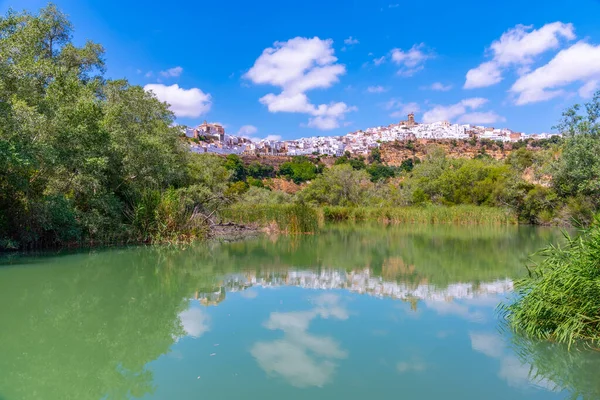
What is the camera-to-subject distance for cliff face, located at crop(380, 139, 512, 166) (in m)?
80.6

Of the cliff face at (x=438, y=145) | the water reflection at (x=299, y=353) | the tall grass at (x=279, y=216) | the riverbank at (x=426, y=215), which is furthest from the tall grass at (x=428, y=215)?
the cliff face at (x=438, y=145)

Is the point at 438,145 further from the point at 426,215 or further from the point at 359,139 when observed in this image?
the point at 359,139

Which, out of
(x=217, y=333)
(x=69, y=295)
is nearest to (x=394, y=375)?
(x=217, y=333)

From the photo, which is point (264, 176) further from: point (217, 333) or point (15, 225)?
point (217, 333)

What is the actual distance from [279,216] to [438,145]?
6603 centimetres

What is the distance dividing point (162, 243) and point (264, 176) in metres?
46.8

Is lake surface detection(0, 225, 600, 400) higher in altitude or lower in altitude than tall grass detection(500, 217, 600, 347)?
lower

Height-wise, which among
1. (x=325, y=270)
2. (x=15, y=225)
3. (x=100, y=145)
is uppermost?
(x=100, y=145)

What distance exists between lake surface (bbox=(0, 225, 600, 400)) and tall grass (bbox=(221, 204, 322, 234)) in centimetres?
1073

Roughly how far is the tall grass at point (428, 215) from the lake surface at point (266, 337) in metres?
22.6

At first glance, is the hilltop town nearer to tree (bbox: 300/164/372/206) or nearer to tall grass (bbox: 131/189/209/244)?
tree (bbox: 300/164/372/206)

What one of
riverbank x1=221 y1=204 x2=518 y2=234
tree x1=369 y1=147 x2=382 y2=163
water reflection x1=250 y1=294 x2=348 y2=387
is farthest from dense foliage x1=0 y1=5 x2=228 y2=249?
tree x1=369 y1=147 x2=382 y2=163

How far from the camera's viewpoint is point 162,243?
15633mm

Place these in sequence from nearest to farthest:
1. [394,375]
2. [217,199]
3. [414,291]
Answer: [394,375], [414,291], [217,199]
